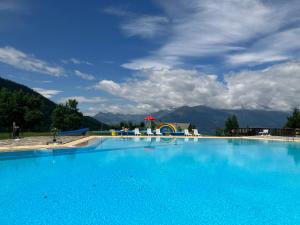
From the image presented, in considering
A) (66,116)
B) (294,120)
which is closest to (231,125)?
Result: (294,120)

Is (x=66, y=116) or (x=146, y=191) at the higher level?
(x=66, y=116)

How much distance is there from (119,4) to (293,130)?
23223 millimetres

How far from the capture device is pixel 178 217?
5676mm

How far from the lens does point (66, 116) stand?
2788 centimetres

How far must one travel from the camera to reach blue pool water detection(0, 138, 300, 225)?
5.69 metres

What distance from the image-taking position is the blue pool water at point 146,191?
569 cm

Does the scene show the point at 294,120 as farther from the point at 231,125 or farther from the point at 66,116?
the point at 66,116

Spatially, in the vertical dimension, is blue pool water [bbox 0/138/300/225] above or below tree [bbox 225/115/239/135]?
below

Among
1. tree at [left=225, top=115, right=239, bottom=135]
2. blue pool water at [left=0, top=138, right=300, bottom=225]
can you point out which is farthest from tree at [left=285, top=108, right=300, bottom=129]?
blue pool water at [left=0, top=138, right=300, bottom=225]

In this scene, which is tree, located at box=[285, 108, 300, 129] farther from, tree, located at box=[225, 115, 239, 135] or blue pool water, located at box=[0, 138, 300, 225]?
blue pool water, located at box=[0, 138, 300, 225]

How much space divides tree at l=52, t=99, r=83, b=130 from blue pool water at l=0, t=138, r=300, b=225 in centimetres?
1521

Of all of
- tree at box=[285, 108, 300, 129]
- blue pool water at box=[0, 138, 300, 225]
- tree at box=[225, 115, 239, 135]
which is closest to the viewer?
blue pool water at box=[0, 138, 300, 225]

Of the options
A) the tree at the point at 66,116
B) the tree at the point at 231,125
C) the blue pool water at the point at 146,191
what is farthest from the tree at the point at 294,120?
the tree at the point at 66,116

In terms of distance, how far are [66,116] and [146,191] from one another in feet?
73.6
